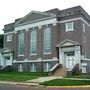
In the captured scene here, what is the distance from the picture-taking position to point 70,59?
38.2 meters

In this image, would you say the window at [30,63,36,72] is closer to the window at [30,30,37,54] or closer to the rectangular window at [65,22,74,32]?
the window at [30,30,37,54]

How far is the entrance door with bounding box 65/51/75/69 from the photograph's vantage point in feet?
124

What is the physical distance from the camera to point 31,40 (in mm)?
44000

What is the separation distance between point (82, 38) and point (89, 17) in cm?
734

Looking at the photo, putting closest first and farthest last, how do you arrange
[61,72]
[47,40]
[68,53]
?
1. [61,72]
2. [68,53]
3. [47,40]

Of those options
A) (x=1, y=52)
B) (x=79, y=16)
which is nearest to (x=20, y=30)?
(x=1, y=52)

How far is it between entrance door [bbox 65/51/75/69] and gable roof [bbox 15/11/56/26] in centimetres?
740

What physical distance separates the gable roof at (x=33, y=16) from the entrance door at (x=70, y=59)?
7.40 metres

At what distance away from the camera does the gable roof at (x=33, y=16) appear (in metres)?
41.7

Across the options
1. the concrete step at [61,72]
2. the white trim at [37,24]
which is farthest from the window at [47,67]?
the white trim at [37,24]

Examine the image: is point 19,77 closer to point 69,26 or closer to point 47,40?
point 47,40

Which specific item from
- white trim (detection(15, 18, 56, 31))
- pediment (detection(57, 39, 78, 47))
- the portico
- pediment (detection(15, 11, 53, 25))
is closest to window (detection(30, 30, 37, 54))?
white trim (detection(15, 18, 56, 31))

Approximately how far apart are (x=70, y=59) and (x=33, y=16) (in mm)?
11791

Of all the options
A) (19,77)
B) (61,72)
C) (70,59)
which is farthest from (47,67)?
(19,77)
